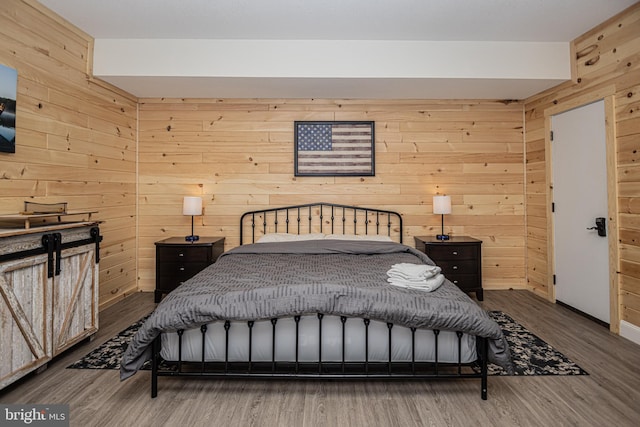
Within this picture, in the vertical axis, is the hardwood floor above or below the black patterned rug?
below

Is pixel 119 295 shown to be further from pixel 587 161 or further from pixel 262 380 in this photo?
pixel 587 161

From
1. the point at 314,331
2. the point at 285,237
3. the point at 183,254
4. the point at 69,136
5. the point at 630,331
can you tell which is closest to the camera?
the point at 314,331

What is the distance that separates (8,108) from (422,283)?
3.14m

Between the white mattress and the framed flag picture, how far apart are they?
2.45 m

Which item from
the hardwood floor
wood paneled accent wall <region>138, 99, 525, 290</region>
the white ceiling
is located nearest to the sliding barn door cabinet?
the hardwood floor

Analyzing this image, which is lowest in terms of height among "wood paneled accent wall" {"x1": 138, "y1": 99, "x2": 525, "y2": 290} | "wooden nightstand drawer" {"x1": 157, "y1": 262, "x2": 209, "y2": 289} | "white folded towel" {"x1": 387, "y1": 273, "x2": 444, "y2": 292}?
"wooden nightstand drawer" {"x1": 157, "y1": 262, "x2": 209, "y2": 289}

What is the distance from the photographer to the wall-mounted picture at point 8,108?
2357 millimetres

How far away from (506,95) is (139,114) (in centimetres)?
447

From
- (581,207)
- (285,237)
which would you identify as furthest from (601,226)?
(285,237)

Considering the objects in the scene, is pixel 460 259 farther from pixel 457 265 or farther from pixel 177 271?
pixel 177 271

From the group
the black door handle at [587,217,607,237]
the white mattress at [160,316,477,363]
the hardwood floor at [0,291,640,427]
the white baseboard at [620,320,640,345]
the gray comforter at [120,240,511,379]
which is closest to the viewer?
the hardwood floor at [0,291,640,427]

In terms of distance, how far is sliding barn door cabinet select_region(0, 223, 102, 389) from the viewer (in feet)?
6.42

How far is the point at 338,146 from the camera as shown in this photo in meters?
4.18

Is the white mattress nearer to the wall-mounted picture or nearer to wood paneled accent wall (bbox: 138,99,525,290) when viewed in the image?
the wall-mounted picture
